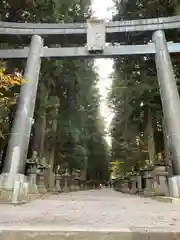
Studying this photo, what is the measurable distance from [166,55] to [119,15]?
7.23 meters

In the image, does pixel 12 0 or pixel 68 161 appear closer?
pixel 12 0

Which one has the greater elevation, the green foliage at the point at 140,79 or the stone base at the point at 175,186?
the green foliage at the point at 140,79

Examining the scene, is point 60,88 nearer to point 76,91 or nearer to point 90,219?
point 76,91

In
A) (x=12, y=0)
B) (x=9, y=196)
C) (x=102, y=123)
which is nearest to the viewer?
(x=9, y=196)

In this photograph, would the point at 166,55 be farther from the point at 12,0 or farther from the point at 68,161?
the point at 68,161

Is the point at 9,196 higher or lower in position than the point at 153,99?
lower

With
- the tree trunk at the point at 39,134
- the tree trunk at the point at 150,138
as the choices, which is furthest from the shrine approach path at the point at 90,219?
the tree trunk at the point at 150,138

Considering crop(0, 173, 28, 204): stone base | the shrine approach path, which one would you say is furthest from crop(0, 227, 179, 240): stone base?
crop(0, 173, 28, 204): stone base

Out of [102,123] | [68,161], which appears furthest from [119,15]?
[102,123]

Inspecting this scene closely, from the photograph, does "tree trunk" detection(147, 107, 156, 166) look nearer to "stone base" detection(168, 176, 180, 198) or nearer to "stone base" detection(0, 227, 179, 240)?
"stone base" detection(168, 176, 180, 198)

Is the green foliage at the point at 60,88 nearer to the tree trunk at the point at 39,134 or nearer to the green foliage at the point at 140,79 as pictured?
the tree trunk at the point at 39,134

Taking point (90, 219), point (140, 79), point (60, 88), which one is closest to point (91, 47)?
point (140, 79)

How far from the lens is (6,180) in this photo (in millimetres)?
9328

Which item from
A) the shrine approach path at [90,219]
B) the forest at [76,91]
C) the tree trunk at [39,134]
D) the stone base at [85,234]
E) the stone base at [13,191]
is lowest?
the stone base at [85,234]
